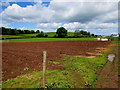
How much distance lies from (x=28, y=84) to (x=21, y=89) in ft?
1.49

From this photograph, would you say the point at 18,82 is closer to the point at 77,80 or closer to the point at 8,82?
the point at 8,82

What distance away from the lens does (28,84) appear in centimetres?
473

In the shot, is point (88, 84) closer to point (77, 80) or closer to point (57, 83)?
point (77, 80)

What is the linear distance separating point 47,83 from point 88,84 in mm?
2097

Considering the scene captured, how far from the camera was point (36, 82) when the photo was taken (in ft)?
16.1

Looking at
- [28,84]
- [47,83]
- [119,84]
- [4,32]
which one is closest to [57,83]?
[47,83]

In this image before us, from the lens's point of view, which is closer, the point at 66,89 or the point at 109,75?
the point at 66,89

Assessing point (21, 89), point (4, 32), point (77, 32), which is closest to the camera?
point (21, 89)

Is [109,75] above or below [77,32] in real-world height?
below

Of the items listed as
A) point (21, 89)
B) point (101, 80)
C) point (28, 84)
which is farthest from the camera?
point (101, 80)

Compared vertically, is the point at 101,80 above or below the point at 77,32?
below

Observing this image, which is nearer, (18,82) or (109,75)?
(18,82)

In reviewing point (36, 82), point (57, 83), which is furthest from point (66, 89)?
point (36, 82)

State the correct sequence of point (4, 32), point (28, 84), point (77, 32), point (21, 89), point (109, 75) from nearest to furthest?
point (21, 89)
point (28, 84)
point (109, 75)
point (4, 32)
point (77, 32)
